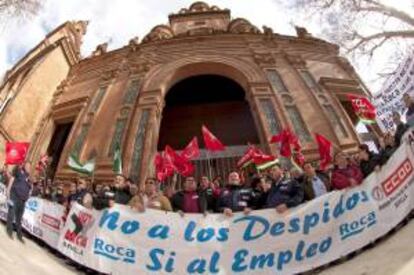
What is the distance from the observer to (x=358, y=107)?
1224cm

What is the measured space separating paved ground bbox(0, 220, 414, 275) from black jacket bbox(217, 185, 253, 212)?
1690 mm

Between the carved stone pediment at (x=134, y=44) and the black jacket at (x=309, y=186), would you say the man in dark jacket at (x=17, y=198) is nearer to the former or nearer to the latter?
the black jacket at (x=309, y=186)

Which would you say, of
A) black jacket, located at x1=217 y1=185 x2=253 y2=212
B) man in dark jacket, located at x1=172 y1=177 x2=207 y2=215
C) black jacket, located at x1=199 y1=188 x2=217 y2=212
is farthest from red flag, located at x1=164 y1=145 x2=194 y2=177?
black jacket, located at x1=217 y1=185 x2=253 y2=212

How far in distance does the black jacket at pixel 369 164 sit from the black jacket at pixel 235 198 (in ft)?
6.03

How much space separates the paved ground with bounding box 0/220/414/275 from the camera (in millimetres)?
5543

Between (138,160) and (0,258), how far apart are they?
10441 millimetres

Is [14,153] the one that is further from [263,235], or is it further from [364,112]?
[364,112]

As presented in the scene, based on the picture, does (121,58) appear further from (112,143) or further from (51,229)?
(51,229)

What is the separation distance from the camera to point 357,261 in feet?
20.6

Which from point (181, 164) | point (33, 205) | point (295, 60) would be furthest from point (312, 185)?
point (295, 60)

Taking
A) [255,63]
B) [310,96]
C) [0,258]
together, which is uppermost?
[255,63]

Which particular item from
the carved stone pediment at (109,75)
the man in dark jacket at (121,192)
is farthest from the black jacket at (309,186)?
the carved stone pediment at (109,75)

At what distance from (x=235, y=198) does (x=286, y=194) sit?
83cm

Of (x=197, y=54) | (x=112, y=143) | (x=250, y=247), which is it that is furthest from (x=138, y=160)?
(x=250, y=247)
